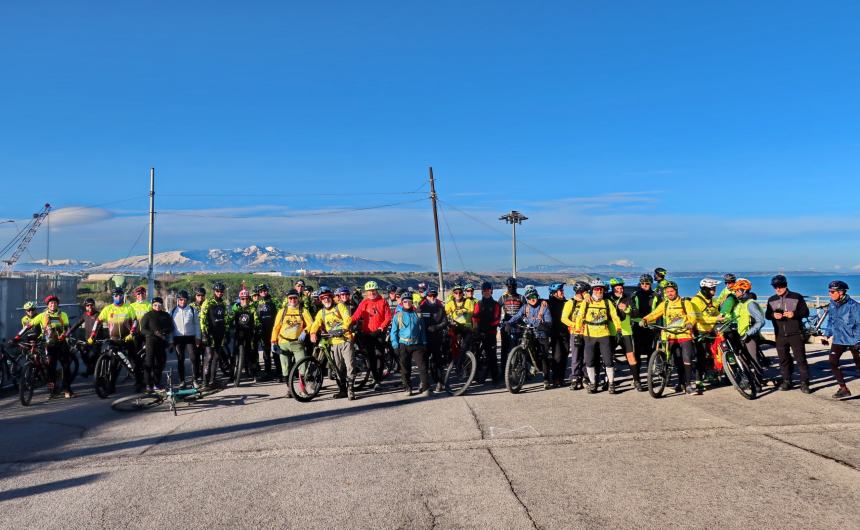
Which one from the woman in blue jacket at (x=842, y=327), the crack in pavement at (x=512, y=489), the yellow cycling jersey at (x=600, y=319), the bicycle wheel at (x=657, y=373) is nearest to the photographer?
the crack in pavement at (x=512, y=489)

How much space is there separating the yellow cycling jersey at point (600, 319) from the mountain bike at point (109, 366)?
8.39m

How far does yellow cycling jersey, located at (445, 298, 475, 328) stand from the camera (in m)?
11.4

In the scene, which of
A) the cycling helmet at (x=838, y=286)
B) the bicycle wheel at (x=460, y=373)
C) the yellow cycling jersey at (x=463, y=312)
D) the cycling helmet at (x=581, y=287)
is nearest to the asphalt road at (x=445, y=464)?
the bicycle wheel at (x=460, y=373)

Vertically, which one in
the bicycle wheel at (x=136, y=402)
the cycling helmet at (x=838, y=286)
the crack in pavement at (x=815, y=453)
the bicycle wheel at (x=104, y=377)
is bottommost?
the crack in pavement at (x=815, y=453)

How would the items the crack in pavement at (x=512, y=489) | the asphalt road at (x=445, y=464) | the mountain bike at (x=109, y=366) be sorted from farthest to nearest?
the mountain bike at (x=109, y=366)
the asphalt road at (x=445, y=464)
the crack in pavement at (x=512, y=489)

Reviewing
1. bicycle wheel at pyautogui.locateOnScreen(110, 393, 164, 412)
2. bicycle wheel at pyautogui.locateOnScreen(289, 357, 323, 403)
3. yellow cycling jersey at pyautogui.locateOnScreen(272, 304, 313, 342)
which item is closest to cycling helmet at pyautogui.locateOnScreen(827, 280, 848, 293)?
bicycle wheel at pyautogui.locateOnScreen(289, 357, 323, 403)

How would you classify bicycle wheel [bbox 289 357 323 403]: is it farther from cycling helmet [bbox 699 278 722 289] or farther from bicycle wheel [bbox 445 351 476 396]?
cycling helmet [bbox 699 278 722 289]

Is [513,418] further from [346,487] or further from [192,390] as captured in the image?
[192,390]

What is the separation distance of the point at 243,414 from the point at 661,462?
5944 mm

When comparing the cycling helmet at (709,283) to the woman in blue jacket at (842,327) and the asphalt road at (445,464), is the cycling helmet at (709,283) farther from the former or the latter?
the asphalt road at (445,464)

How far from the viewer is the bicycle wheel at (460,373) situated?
1023 cm

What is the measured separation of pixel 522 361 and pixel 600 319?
5.37 feet

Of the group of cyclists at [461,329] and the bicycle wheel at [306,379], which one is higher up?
the group of cyclists at [461,329]

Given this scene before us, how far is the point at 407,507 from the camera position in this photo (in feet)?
16.3
